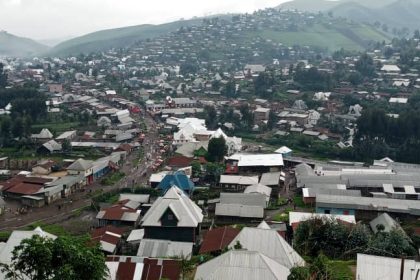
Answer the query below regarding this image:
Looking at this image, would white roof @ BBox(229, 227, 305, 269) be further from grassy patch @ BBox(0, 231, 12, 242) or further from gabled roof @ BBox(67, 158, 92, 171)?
gabled roof @ BBox(67, 158, 92, 171)

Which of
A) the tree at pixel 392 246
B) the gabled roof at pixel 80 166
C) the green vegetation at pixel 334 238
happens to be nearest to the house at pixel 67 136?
the gabled roof at pixel 80 166

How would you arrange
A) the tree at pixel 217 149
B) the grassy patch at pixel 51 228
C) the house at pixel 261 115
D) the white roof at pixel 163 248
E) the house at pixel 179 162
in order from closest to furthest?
1. the white roof at pixel 163 248
2. the grassy patch at pixel 51 228
3. the house at pixel 179 162
4. the tree at pixel 217 149
5. the house at pixel 261 115

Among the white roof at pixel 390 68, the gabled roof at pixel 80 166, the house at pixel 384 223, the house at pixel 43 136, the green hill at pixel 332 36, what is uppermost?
the green hill at pixel 332 36

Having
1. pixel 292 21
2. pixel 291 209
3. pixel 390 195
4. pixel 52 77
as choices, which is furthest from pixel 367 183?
pixel 292 21

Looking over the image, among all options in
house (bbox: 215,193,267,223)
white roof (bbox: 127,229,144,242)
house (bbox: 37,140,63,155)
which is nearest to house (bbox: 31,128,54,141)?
house (bbox: 37,140,63,155)

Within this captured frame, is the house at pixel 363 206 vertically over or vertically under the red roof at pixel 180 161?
over

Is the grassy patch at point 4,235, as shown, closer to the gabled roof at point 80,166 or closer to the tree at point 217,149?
the gabled roof at point 80,166

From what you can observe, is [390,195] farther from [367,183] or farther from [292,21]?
[292,21]

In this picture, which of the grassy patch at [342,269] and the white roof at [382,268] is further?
the grassy patch at [342,269]

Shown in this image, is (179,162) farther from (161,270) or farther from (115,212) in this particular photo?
(161,270)
